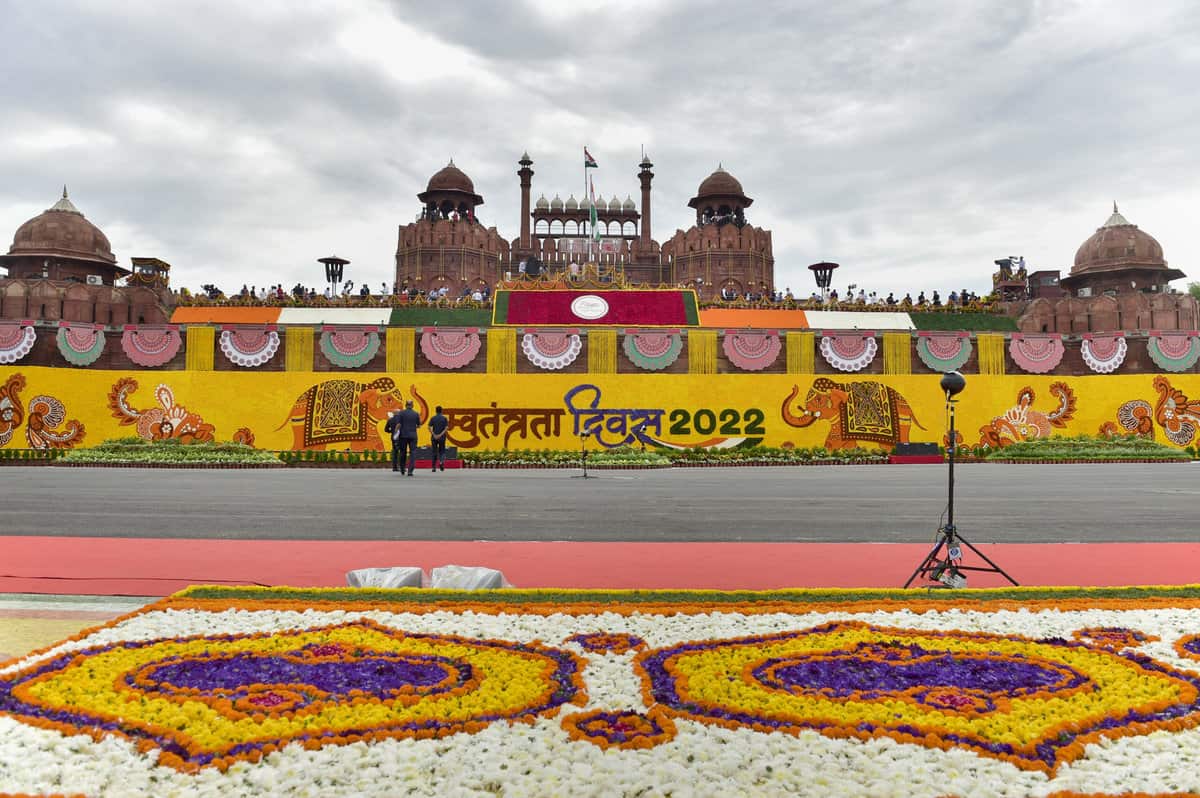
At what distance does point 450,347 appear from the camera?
84.9 feet

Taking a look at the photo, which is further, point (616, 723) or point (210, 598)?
point (210, 598)

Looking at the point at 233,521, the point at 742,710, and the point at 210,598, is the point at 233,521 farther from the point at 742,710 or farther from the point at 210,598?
the point at 742,710

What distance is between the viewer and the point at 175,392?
24609 millimetres

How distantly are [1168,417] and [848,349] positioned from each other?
11.3 m

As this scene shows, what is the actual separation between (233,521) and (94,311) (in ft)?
97.2

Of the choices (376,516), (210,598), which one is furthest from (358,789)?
(376,516)

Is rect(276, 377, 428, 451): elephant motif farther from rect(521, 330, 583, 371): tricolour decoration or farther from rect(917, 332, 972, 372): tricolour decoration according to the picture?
rect(917, 332, 972, 372): tricolour decoration

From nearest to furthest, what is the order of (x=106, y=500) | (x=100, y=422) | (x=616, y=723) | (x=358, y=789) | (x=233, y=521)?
(x=358, y=789) → (x=616, y=723) → (x=233, y=521) → (x=106, y=500) → (x=100, y=422)

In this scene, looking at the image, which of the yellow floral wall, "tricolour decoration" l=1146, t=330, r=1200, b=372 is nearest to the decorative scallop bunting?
the yellow floral wall

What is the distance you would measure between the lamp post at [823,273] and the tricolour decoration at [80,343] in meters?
41.0

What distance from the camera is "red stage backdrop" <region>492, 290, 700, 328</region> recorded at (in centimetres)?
2952

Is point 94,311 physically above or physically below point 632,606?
above

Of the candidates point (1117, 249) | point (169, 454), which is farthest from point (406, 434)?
point (1117, 249)

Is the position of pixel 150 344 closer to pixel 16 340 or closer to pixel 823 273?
pixel 16 340
